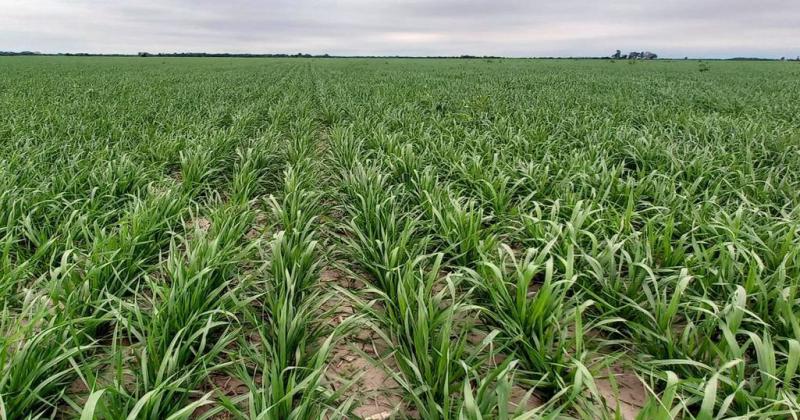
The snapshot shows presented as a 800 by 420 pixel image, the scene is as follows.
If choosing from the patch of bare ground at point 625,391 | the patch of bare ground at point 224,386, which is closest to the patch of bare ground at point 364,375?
the patch of bare ground at point 224,386

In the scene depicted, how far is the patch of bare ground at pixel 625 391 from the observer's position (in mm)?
1963

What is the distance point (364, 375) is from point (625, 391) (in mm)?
1306

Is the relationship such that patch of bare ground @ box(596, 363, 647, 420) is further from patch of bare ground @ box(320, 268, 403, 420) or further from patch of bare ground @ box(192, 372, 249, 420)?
patch of bare ground @ box(192, 372, 249, 420)

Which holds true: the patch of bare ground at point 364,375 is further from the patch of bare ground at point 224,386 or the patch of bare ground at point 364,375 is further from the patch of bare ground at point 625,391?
the patch of bare ground at point 625,391

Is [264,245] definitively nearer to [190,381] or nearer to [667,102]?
[190,381]

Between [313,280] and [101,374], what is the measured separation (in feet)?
4.05

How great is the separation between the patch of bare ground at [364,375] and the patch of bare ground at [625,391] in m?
0.99

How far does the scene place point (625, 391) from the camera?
2.07 meters

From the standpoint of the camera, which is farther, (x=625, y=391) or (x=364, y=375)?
(x=364, y=375)

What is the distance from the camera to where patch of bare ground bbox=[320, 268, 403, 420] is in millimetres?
1938

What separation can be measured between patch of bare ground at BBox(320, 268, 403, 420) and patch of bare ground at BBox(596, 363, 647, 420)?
989mm

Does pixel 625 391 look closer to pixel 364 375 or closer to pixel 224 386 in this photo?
pixel 364 375

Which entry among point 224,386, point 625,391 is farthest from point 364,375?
point 625,391

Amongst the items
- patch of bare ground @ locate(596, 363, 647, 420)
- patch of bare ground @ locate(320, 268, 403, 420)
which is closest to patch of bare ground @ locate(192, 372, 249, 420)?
patch of bare ground @ locate(320, 268, 403, 420)
